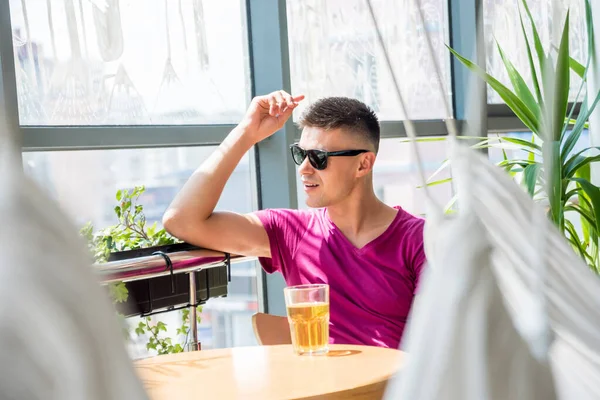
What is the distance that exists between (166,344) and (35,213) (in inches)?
96.9

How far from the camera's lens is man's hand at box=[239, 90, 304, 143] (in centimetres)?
272

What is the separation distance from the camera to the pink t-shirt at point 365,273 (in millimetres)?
2371

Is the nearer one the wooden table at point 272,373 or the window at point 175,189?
the wooden table at point 272,373

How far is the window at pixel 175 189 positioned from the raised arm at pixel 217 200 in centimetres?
39

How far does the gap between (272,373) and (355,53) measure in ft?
8.97

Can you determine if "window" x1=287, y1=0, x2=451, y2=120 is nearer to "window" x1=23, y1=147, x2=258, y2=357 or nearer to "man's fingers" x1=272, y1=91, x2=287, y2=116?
"window" x1=23, y1=147, x2=258, y2=357

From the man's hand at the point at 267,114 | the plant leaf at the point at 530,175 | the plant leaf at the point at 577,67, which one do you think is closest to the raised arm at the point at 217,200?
the man's hand at the point at 267,114

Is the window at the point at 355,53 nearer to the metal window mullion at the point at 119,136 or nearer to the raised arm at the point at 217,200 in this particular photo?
the metal window mullion at the point at 119,136

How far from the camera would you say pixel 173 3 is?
→ 3.38 m

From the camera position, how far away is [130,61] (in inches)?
127

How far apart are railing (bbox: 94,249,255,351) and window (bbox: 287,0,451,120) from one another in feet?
4.52

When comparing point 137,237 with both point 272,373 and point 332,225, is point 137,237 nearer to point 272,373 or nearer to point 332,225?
point 332,225

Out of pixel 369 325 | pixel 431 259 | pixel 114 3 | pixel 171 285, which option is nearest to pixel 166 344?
pixel 171 285

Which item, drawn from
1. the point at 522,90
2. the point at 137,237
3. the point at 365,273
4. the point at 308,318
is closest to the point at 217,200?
the point at 137,237
